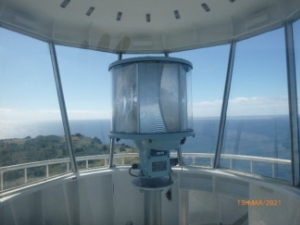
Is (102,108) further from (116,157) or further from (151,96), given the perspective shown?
(151,96)

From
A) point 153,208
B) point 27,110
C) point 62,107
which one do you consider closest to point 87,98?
point 62,107

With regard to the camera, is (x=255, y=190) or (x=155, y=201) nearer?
(x=155, y=201)

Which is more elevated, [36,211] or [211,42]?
[211,42]

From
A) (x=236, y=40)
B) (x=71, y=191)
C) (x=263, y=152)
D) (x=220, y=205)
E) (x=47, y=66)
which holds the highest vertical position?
(x=236, y=40)

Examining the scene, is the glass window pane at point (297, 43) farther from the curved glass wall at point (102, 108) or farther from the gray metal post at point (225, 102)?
the gray metal post at point (225, 102)

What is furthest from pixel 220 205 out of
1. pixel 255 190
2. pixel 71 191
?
pixel 71 191

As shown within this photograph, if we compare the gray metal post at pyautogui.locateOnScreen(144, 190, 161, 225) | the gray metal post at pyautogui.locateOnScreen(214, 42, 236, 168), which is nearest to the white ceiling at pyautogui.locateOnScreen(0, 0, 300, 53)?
the gray metal post at pyautogui.locateOnScreen(214, 42, 236, 168)

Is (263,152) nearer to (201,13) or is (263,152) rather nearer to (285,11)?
(285,11)
